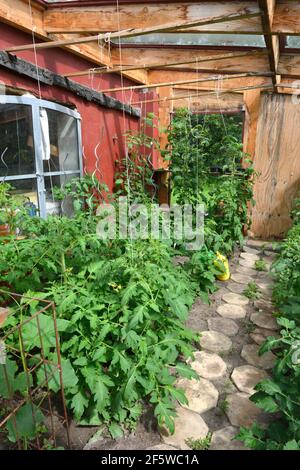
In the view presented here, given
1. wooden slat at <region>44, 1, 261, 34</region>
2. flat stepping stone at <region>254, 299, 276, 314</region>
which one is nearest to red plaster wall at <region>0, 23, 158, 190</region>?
wooden slat at <region>44, 1, 261, 34</region>

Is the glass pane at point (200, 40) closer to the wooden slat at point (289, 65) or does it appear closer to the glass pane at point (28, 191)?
the wooden slat at point (289, 65)

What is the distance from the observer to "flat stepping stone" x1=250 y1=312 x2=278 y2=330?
292cm

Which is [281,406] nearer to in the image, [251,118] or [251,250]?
[251,250]

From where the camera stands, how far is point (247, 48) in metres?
3.62

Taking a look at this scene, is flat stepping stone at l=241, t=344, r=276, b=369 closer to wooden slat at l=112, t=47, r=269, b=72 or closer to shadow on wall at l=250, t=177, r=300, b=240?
shadow on wall at l=250, t=177, r=300, b=240

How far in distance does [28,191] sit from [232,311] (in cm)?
238

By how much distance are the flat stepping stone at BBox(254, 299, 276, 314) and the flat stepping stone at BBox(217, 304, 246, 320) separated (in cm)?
19

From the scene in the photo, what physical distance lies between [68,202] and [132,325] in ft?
7.83

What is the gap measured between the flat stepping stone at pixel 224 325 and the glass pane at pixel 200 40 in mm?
3051

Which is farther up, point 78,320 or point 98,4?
point 98,4

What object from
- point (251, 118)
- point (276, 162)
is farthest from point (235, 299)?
point (251, 118)

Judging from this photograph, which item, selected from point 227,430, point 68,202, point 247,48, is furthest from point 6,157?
point 247,48

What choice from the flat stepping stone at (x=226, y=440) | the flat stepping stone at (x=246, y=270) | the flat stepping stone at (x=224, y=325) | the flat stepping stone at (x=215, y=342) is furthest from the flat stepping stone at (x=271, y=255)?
the flat stepping stone at (x=226, y=440)
